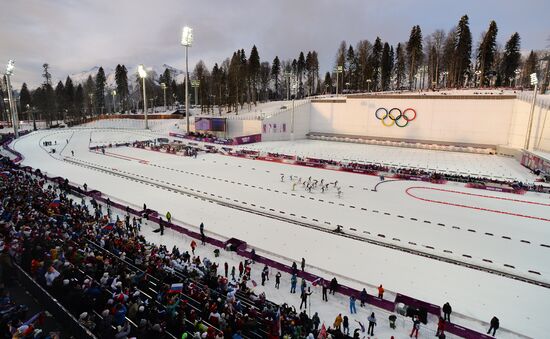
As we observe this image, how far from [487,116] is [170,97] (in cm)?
8989

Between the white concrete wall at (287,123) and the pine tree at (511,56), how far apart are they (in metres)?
39.8

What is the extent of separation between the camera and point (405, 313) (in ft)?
32.7

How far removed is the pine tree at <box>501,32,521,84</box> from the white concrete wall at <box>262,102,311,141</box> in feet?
131

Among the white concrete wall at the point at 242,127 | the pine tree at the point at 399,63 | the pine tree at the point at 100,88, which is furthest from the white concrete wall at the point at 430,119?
the pine tree at the point at 100,88

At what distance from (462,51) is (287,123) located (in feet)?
124

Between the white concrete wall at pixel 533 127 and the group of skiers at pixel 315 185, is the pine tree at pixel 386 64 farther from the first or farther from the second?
the group of skiers at pixel 315 185

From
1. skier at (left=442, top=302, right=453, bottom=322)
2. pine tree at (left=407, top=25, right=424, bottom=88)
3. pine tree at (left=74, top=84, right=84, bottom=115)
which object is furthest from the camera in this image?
pine tree at (left=74, top=84, right=84, bottom=115)

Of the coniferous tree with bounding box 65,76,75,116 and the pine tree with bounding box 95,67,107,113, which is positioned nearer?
the coniferous tree with bounding box 65,76,75,116

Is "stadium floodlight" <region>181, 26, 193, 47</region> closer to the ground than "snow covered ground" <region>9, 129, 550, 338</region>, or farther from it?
farther from it

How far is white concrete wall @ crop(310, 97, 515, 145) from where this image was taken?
39938 millimetres

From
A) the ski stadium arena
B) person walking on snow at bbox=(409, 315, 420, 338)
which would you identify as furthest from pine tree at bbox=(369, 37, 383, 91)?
person walking on snow at bbox=(409, 315, 420, 338)

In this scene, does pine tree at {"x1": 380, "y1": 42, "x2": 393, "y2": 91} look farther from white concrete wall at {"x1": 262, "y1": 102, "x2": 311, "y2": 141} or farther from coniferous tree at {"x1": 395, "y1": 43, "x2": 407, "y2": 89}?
white concrete wall at {"x1": 262, "y1": 102, "x2": 311, "y2": 141}

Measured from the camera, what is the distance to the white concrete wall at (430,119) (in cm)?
3994

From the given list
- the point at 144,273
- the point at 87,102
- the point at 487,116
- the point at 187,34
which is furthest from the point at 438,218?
the point at 87,102
